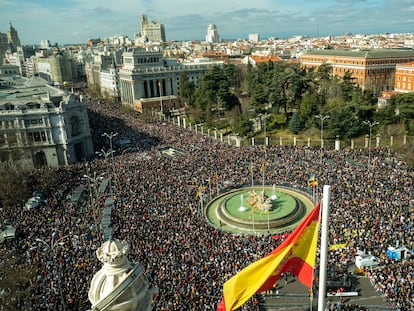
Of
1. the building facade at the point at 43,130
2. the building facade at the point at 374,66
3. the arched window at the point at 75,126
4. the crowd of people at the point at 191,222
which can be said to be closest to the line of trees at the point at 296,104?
the crowd of people at the point at 191,222

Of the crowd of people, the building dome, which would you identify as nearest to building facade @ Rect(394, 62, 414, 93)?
the crowd of people

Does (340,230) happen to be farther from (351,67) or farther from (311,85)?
(351,67)

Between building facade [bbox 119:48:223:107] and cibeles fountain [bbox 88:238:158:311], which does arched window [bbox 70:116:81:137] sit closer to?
building facade [bbox 119:48:223:107]

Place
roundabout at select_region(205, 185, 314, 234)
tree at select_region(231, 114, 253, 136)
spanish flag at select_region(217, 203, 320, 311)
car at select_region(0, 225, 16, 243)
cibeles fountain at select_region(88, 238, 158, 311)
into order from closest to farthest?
cibeles fountain at select_region(88, 238, 158, 311)
spanish flag at select_region(217, 203, 320, 311)
car at select_region(0, 225, 16, 243)
roundabout at select_region(205, 185, 314, 234)
tree at select_region(231, 114, 253, 136)

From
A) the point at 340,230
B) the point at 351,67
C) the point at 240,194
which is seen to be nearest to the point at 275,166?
the point at 240,194

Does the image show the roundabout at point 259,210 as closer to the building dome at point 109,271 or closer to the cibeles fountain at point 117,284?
the cibeles fountain at point 117,284
